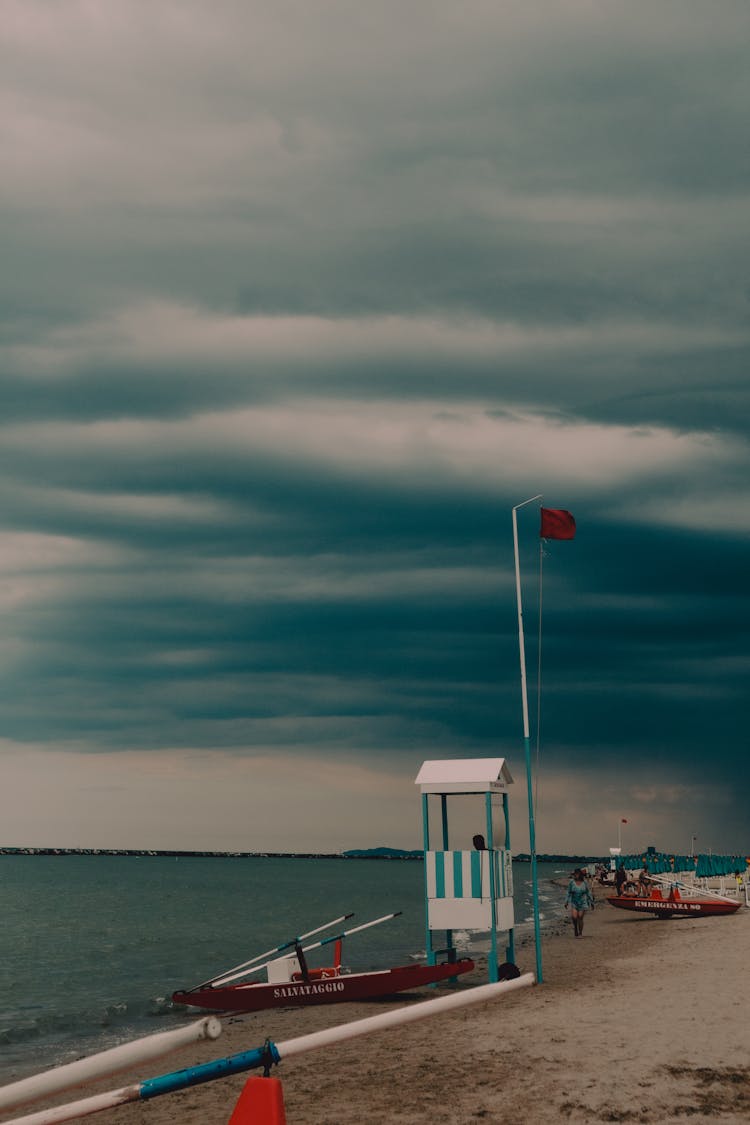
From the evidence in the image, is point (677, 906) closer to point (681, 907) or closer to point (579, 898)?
point (681, 907)

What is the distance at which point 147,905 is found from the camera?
97.2 metres

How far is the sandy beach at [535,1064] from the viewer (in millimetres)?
9945

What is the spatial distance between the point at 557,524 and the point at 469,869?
6904 mm

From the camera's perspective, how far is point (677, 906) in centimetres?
3691

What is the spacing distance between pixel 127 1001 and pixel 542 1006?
18519mm

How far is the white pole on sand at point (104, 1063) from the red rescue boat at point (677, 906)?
34376 millimetres

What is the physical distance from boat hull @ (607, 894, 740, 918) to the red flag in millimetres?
20398

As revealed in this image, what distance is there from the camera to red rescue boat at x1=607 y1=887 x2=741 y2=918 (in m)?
36.2

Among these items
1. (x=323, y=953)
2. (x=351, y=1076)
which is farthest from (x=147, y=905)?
(x=351, y=1076)

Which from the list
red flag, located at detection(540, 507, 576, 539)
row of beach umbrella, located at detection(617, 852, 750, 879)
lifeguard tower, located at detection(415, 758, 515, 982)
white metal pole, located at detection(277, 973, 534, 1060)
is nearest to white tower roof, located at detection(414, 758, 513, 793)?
lifeguard tower, located at detection(415, 758, 515, 982)

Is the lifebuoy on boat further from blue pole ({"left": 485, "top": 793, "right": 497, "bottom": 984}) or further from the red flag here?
the red flag

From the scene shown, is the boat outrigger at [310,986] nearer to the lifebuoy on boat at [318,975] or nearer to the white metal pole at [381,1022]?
the lifebuoy on boat at [318,975]

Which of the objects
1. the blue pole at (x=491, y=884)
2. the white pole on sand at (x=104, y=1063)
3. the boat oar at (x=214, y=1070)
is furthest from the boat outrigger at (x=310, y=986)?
the white pole on sand at (x=104, y=1063)

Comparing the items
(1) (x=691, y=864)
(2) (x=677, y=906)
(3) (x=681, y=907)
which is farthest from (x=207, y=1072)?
(1) (x=691, y=864)
